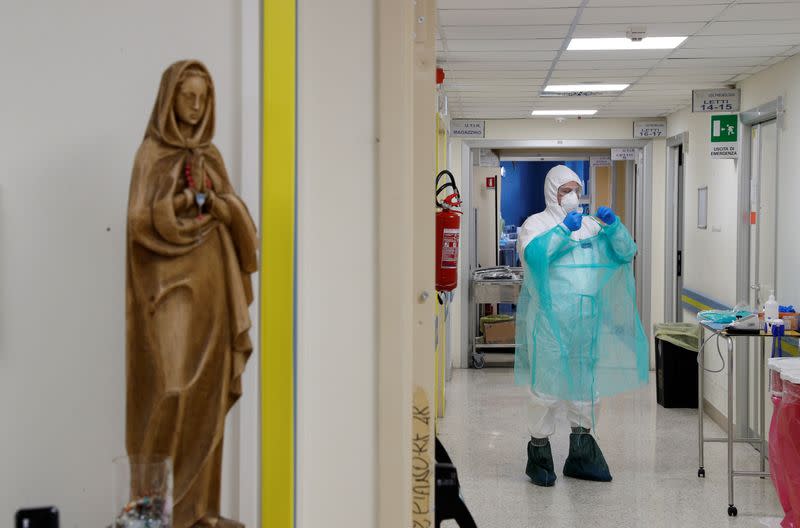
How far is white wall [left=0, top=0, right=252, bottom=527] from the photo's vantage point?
52.7 inches

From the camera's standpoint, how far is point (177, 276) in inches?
45.4

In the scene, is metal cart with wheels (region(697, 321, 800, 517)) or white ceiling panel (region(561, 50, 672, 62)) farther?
white ceiling panel (region(561, 50, 672, 62))

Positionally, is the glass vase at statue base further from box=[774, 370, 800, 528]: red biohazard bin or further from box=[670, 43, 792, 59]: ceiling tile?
box=[670, 43, 792, 59]: ceiling tile

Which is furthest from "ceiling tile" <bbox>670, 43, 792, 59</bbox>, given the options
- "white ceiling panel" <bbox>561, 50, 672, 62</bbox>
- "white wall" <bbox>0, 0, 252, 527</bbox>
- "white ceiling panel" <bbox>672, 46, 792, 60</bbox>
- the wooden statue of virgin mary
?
the wooden statue of virgin mary

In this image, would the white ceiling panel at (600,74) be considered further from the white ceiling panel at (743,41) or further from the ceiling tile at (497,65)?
the white ceiling panel at (743,41)

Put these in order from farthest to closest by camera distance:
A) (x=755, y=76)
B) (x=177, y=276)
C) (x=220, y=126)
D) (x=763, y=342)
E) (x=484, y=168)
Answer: (x=484, y=168)
(x=755, y=76)
(x=763, y=342)
(x=220, y=126)
(x=177, y=276)

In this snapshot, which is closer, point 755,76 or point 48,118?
point 48,118

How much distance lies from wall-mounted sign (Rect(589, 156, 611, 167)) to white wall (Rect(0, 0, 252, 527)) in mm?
9248

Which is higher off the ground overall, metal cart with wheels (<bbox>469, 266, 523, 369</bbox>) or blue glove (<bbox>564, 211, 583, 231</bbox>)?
blue glove (<bbox>564, 211, 583, 231</bbox>)

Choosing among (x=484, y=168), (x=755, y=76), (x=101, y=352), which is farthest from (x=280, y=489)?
(x=484, y=168)

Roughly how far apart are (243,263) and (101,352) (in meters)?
0.32

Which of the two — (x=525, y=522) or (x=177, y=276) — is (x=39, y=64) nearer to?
(x=177, y=276)

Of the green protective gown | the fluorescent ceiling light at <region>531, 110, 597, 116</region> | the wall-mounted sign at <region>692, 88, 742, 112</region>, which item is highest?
the fluorescent ceiling light at <region>531, 110, 597, 116</region>

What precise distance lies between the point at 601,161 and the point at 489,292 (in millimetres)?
2134
